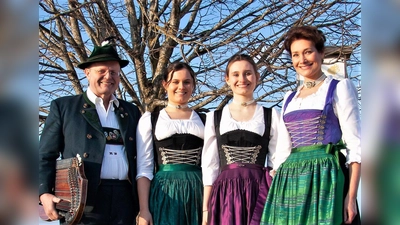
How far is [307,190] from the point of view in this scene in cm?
240

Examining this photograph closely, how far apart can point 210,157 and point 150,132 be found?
44 cm

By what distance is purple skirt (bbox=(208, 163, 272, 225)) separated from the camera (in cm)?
277

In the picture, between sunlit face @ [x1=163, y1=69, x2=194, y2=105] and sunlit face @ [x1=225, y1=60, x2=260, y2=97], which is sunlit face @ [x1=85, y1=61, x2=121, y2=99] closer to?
sunlit face @ [x1=163, y1=69, x2=194, y2=105]

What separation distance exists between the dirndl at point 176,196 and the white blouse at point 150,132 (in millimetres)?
95

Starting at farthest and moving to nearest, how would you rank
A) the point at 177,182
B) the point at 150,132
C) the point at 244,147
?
the point at 150,132 < the point at 177,182 < the point at 244,147

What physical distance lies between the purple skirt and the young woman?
0.19 metres

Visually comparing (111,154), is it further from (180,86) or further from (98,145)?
(180,86)

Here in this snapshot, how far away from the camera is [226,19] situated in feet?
19.8

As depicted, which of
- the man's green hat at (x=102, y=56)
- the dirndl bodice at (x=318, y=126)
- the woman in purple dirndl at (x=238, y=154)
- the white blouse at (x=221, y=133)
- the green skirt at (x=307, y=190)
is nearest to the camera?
the green skirt at (x=307, y=190)

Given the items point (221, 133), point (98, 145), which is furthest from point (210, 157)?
point (98, 145)

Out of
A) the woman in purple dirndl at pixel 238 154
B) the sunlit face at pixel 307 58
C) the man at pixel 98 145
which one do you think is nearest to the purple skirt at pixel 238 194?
the woman in purple dirndl at pixel 238 154

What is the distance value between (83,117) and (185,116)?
Answer: 647 mm

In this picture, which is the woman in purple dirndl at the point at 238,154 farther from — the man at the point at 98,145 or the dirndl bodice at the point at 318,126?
the man at the point at 98,145

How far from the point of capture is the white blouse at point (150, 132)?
10.1 feet
